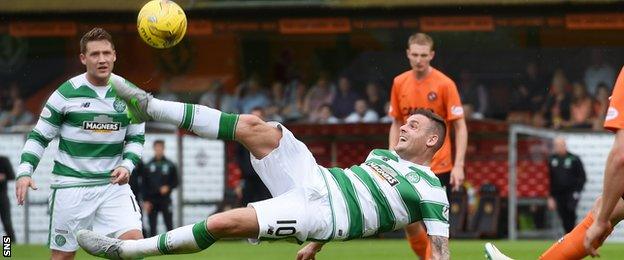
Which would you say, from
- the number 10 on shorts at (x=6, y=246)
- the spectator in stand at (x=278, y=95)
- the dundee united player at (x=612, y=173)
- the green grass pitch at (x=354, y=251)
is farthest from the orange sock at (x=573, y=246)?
the spectator in stand at (x=278, y=95)

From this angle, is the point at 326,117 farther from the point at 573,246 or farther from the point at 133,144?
the point at 573,246

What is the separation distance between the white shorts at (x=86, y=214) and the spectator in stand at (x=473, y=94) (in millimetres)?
12983

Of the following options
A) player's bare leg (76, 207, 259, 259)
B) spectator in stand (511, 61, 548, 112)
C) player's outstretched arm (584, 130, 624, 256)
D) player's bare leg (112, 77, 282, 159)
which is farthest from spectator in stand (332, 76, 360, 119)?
player's outstretched arm (584, 130, 624, 256)

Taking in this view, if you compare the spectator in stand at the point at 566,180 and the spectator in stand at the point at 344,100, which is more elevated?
the spectator in stand at the point at 344,100

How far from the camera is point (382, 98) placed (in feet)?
74.6

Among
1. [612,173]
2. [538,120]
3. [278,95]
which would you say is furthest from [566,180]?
[612,173]

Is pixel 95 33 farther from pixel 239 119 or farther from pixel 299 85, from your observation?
pixel 299 85

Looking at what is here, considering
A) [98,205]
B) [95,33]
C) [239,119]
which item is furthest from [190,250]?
[95,33]

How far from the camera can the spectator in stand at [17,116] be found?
2325 cm

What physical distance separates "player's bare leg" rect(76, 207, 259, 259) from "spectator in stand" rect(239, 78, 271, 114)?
13.5m

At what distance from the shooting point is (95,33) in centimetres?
1026

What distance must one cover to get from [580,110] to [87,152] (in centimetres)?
1324

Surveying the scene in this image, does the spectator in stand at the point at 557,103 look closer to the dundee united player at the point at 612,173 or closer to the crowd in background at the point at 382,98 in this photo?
the crowd in background at the point at 382,98

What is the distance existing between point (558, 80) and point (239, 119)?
14.8 meters
